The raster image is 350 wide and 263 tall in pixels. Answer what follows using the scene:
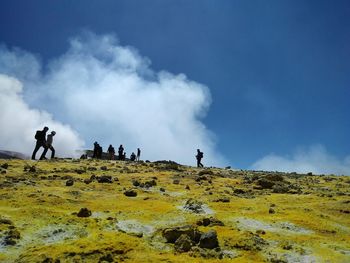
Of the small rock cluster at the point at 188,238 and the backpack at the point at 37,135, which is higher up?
the backpack at the point at 37,135

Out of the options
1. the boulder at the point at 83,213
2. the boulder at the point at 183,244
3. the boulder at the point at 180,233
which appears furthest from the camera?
the boulder at the point at 83,213

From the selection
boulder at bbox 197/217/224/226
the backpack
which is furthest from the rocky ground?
the backpack

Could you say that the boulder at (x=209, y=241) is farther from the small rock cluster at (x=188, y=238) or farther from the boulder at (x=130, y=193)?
the boulder at (x=130, y=193)

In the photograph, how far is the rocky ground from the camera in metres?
13.4

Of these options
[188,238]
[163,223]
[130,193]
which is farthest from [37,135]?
[188,238]

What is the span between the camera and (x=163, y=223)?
16.5 meters

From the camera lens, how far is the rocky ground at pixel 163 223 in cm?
1337

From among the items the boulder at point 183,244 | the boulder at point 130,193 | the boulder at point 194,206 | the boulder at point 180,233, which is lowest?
the boulder at point 183,244

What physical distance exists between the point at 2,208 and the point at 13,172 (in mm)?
10578

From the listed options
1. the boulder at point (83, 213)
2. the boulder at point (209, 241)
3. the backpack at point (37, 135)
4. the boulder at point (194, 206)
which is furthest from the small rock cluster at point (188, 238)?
the backpack at point (37, 135)

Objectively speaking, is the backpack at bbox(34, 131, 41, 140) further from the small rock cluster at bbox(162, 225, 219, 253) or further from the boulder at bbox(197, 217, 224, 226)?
the small rock cluster at bbox(162, 225, 219, 253)

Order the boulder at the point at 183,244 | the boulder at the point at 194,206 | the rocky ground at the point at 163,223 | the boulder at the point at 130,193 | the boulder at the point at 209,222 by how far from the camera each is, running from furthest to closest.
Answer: the boulder at the point at 130,193, the boulder at the point at 194,206, the boulder at the point at 209,222, the boulder at the point at 183,244, the rocky ground at the point at 163,223

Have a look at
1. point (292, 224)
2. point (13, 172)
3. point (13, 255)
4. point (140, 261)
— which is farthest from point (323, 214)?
point (13, 172)

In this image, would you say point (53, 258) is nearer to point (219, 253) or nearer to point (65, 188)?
point (219, 253)
